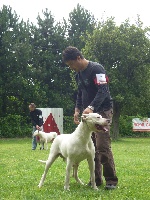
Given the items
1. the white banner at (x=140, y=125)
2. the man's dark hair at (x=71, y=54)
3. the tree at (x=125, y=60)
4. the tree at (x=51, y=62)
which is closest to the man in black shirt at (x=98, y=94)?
the man's dark hair at (x=71, y=54)

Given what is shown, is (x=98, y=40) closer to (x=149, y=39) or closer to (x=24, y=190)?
(x=149, y=39)

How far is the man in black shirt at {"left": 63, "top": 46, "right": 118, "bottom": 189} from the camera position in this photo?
5941 mm

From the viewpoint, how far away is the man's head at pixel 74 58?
5941mm

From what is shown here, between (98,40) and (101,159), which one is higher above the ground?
(98,40)

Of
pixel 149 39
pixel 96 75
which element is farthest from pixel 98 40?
pixel 96 75

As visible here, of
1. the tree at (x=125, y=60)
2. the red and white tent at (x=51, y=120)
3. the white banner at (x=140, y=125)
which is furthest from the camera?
the white banner at (x=140, y=125)

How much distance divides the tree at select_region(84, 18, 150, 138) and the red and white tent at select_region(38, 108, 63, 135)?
4467 mm

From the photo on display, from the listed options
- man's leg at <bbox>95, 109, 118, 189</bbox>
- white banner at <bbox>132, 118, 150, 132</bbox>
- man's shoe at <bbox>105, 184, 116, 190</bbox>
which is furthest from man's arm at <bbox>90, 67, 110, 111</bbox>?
white banner at <bbox>132, 118, 150, 132</bbox>

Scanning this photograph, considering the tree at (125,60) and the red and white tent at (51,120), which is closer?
the red and white tent at (51,120)

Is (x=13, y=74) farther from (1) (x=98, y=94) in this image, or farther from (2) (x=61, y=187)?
(1) (x=98, y=94)

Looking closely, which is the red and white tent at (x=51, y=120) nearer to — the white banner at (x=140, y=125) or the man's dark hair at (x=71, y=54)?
the white banner at (x=140, y=125)

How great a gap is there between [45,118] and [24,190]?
18341 mm

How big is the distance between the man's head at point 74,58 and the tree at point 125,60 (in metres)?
21.0

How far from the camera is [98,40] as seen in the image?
28516mm
